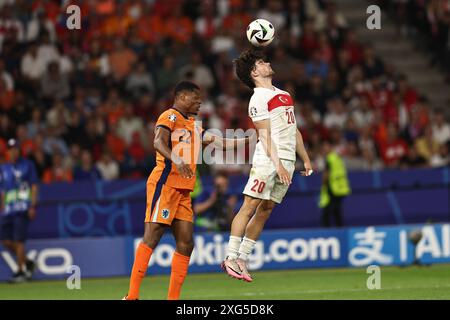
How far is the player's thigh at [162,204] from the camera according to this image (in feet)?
36.6

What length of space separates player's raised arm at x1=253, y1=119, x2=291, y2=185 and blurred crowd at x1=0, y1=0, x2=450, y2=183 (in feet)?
29.5

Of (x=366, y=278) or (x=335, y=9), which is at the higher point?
(x=335, y=9)

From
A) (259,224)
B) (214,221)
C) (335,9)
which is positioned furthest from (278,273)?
(335,9)

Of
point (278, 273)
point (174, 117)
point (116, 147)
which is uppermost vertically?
point (174, 117)

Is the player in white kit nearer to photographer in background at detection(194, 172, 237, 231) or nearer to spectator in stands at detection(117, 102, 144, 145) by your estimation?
photographer in background at detection(194, 172, 237, 231)

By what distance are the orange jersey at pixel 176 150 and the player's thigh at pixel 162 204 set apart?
7cm

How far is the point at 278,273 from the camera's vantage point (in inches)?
683

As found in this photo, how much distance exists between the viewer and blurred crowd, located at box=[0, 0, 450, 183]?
68.6 feet

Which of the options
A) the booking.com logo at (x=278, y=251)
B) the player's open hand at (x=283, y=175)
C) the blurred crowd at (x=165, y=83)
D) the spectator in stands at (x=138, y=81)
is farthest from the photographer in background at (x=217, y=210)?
the player's open hand at (x=283, y=175)

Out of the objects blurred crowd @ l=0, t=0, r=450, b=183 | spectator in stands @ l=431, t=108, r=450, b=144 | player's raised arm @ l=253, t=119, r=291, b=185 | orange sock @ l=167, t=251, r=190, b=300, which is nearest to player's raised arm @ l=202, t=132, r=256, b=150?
player's raised arm @ l=253, t=119, r=291, b=185

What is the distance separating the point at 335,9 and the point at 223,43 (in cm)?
385

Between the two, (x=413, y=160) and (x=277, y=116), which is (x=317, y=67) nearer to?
(x=413, y=160)

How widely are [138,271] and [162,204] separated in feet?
2.35

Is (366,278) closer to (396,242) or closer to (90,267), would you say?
(396,242)
